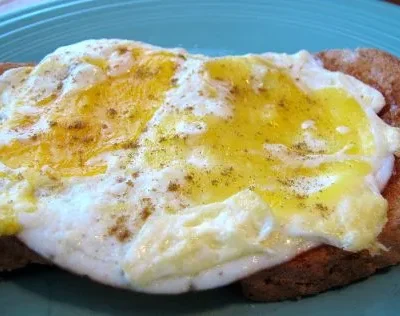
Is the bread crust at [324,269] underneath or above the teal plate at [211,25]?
underneath

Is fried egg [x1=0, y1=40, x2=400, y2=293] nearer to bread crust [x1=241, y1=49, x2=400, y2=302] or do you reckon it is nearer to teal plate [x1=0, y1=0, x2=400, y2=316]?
bread crust [x1=241, y1=49, x2=400, y2=302]

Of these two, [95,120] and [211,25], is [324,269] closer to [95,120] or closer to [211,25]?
[95,120]

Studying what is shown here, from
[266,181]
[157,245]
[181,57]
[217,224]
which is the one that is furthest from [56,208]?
[181,57]

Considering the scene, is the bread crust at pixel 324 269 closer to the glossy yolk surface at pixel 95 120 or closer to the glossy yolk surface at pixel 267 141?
the glossy yolk surface at pixel 267 141

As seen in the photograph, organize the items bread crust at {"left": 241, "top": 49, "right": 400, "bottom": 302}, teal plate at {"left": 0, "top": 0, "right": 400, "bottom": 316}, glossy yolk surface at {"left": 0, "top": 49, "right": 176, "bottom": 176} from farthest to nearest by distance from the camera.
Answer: teal plate at {"left": 0, "top": 0, "right": 400, "bottom": 316}, glossy yolk surface at {"left": 0, "top": 49, "right": 176, "bottom": 176}, bread crust at {"left": 241, "top": 49, "right": 400, "bottom": 302}

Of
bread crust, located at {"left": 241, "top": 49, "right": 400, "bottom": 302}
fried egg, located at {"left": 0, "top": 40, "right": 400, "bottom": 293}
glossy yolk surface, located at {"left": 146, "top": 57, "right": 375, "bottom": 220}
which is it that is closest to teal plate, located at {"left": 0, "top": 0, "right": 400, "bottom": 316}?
fried egg, located at {"left": 0, "top": 40, "right": 400, "bottom": 293}

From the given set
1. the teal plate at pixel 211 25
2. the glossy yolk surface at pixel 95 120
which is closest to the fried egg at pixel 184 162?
the glossy yolk surface at pixel 95 120

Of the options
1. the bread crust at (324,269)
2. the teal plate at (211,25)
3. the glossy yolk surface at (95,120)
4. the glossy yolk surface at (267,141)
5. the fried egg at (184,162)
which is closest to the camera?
the fried egg at (184,162)

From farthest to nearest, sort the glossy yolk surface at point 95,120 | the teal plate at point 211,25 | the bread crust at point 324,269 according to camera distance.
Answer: the teal plate at point 211,25, the glossy yolk surface at point 95,120, the bread crust at point 324,269
